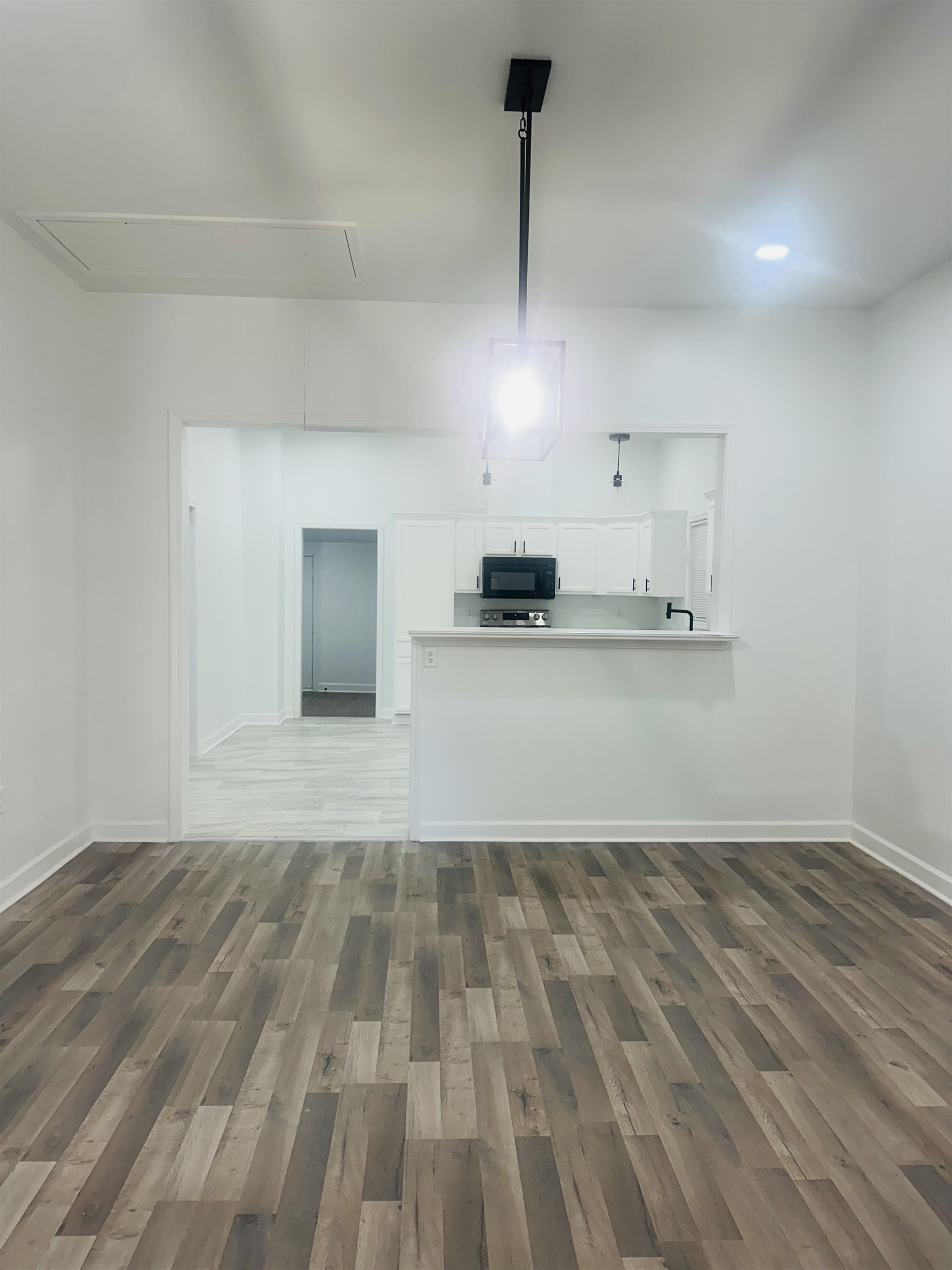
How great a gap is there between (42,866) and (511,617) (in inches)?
189

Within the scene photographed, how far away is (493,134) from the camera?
2.39 meters

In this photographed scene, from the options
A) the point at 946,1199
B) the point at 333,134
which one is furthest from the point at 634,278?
the point at 946,1199

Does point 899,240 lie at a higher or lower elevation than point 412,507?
higher

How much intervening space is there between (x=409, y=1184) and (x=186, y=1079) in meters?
0.71

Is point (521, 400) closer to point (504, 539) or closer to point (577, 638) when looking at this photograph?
point (577, 638)

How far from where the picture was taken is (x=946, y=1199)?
1.63 metres

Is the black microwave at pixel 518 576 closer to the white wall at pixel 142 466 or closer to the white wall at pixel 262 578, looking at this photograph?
the white wall at pixel 262 578

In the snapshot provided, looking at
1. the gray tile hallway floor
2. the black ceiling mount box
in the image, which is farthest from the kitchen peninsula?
the black ceiling mount box

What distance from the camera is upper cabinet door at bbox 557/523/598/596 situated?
7297 millimetres

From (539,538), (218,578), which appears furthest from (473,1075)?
(539,538)

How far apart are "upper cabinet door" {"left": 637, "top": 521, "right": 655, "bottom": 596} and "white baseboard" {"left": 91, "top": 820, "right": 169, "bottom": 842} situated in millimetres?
4657

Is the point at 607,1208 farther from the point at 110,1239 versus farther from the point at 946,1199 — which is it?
the point at 110,1239

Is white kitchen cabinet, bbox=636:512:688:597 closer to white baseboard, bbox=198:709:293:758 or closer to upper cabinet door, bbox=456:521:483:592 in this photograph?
upper cabinet door, bbox=456:521:483:592

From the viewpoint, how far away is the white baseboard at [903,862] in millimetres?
3299
